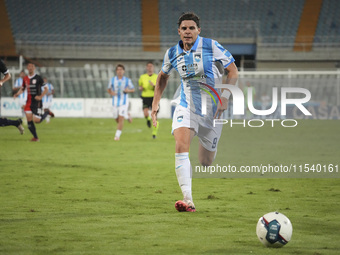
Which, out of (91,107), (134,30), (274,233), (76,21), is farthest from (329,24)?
(274,233)

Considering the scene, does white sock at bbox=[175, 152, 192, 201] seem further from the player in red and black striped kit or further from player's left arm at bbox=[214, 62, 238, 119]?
the player in red and black striped kit

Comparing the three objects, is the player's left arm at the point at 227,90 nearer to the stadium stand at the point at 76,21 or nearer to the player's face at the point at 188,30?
the player's face at the point at 188,30

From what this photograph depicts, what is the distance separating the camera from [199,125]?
754 centimetres

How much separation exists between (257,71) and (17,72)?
1407 cm

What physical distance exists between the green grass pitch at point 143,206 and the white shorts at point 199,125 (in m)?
0.77

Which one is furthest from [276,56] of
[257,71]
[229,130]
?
[229,130]

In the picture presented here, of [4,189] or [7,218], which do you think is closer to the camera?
[7,218]

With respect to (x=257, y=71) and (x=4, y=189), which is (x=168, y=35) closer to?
(x=257, y=71)

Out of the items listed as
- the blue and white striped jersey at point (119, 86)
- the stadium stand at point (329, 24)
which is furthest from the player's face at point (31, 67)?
the stadium stand at point (329, 24)

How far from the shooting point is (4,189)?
29.1 ft

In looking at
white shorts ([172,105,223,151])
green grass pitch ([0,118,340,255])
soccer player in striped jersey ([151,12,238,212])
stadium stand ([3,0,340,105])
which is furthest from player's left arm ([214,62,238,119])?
stadium stand ([3,0,340,105])

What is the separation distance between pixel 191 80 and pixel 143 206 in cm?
161

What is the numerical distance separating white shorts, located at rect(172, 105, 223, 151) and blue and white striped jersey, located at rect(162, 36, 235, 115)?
0.08 m

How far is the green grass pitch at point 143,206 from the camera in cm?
526
